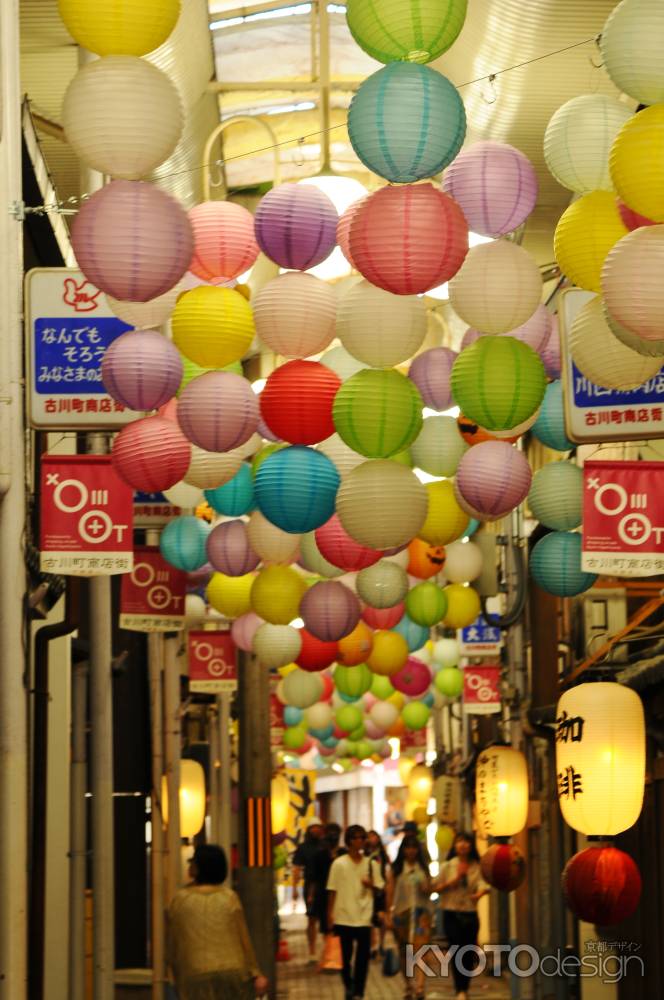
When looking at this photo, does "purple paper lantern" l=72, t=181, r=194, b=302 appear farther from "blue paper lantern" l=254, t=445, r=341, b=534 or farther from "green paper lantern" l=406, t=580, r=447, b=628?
"green paper lantern" l=406, t=580, r=447, b=628

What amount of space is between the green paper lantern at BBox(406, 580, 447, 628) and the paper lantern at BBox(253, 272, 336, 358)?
15.7ft

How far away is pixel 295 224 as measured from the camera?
7684 millimetres

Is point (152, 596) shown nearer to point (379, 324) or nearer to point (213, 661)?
point (379, 324)

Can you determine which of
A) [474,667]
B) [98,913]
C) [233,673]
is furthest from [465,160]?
[474,667]

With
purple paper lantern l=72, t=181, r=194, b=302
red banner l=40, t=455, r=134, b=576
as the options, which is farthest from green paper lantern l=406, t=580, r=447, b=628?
purple paper lantern l=72, t=181, r=194, b=302

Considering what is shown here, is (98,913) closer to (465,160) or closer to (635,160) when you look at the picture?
(465,160)

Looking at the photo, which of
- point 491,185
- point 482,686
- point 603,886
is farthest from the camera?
point 482,686

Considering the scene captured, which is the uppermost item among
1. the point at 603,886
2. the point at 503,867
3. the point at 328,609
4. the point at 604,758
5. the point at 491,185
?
the point at 491,185

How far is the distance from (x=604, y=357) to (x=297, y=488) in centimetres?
226

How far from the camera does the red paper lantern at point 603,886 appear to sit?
9156mm

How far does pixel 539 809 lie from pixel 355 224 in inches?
484

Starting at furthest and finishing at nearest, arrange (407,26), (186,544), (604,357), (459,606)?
1. (459,606)
2. (186,544)
3. (604,357)
4. (407,26)

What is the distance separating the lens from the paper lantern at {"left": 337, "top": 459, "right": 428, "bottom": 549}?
794 cm

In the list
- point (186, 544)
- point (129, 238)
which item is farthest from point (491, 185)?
point (186, 544)
